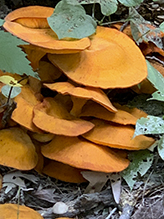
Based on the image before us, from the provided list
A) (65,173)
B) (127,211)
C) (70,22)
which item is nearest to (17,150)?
(65,173)

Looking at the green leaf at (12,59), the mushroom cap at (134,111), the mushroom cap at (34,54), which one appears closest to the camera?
the green leaf at (12,59)

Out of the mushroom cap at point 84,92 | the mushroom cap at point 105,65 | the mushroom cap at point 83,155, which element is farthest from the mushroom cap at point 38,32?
the mushroom cap at point 83,155

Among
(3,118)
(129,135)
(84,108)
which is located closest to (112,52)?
(84,108)

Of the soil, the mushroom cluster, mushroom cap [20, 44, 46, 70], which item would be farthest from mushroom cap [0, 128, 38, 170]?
mushroom cap [20, 44, 46, 70]

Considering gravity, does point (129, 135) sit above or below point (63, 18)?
below

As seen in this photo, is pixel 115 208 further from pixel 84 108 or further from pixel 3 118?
pixel 3 118

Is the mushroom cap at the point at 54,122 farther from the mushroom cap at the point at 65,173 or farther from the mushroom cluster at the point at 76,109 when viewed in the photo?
the mushroom cap at the point at 65,173

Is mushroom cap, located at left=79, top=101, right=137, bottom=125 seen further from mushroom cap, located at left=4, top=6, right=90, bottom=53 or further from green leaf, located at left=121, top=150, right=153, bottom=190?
mushroom cap, located at left=4, top=6, right=90, bottom=53
